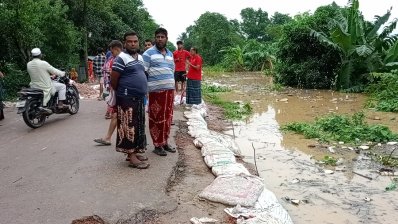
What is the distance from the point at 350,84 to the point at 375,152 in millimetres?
10046

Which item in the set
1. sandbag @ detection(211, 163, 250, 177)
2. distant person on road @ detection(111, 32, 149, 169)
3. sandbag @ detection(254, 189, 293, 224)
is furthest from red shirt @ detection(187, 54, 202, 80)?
sandbag @ detection(254, 189, 293, 224)

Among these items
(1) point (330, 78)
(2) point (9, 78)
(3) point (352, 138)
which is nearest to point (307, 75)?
(1) point (330, 78)

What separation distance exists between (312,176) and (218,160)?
1527 mm

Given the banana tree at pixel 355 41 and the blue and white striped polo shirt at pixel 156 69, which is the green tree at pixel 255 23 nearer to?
the banana tree at pixel 355 41

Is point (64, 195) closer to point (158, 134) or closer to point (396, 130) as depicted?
point (158, 134)

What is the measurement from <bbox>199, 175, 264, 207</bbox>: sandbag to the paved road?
461mm

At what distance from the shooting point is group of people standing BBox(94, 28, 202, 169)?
456cm

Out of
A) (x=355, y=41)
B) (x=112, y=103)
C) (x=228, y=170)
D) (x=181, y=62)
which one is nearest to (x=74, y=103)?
(x=181, y=62)

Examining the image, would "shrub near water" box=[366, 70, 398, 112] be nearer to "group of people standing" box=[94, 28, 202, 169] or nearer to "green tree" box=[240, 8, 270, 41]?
"group of people standing" box=[94, 28, 202, 169]

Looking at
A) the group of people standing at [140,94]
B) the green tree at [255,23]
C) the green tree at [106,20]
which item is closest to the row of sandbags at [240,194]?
the group of people standing at [140,94]

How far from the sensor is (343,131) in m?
8.20

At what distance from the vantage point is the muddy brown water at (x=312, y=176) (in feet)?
15.2

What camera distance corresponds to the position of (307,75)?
58.3 feet

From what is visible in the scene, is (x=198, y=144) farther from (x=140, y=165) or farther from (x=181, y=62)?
(x=181, y=62)
